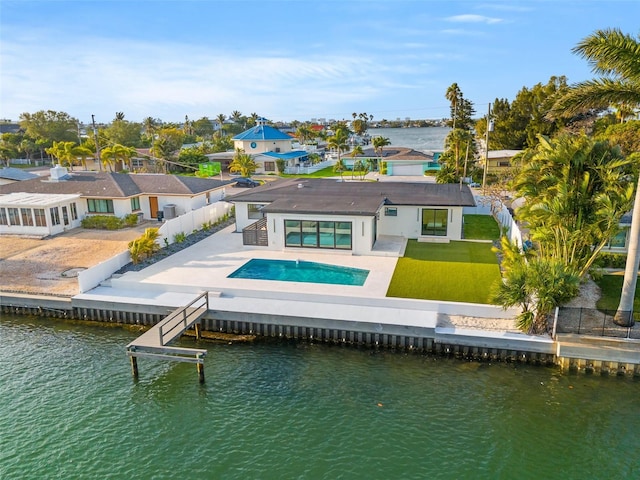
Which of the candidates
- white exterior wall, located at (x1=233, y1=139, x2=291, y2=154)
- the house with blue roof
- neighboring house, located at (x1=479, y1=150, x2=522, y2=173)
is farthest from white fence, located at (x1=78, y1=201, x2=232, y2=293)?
white exterior wall, located at (x1=233, y1=139, x2=291, y2=154)

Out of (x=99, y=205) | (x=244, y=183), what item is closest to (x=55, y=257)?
(x=99, y=205)

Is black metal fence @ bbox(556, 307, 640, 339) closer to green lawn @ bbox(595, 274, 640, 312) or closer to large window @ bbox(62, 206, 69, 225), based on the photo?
green lawn @ bbox(595, 274, 640, 312)

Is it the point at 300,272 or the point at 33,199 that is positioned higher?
the point at 33,199

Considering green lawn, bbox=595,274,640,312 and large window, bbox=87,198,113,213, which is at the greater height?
large window, bbox=87,198,113,213

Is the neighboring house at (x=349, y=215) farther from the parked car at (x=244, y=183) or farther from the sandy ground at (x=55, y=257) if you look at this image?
the parked car at (x=244, y=183)

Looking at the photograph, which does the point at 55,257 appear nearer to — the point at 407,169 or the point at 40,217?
the point at 40,217

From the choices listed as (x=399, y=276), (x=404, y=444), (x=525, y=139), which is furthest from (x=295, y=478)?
(x=525, y=139)

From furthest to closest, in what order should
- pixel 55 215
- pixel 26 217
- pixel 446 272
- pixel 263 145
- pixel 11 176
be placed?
pixel 263 145
pixel 11 176
pixel 55 215
pixel 26 217
pixel 446 272
